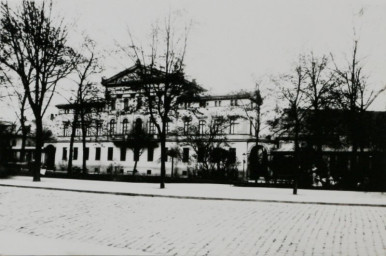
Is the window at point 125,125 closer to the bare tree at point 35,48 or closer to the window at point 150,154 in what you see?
the window at point 150,154

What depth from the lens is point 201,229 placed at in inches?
363

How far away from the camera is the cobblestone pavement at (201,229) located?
23.9 feet

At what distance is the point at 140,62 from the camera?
24969mm

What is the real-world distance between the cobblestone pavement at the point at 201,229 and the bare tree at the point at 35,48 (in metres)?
14.3

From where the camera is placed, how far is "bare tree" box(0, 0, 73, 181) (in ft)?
80.4

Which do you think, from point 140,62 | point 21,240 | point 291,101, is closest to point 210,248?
point 21,240

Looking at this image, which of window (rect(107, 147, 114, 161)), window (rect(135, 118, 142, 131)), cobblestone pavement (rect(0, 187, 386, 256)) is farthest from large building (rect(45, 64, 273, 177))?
cobblestone pavement (rect(0, 187, 386, 256))

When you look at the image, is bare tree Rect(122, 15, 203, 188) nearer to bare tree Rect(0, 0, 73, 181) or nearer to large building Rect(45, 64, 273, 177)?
bare tree Rect(0, 0, 73, 181)

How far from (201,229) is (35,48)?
→ 19.9 meters

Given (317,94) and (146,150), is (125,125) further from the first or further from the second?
(317,94)

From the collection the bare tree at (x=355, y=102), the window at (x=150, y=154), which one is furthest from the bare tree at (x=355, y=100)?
the window at (x=150, y=154)

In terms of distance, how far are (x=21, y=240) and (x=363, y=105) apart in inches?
870

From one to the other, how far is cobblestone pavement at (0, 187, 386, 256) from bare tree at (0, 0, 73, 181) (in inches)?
561

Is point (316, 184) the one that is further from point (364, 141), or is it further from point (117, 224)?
point (117, 224)
